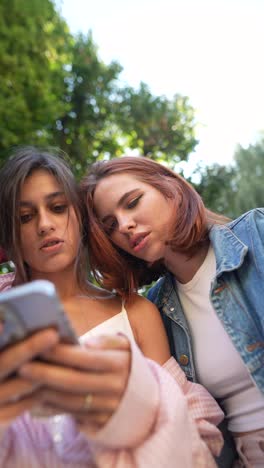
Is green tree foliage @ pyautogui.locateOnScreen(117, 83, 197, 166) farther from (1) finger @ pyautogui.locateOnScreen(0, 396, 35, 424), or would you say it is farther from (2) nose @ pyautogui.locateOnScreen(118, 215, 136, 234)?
(1) finger @ pyautogui.locateOnScreen(0, 396, 35, 424)

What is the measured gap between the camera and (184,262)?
2250 millimetres

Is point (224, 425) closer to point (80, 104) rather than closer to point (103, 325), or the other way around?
point (103, 325)

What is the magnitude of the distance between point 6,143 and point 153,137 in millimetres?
3986

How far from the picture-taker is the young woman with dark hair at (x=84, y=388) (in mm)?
1000

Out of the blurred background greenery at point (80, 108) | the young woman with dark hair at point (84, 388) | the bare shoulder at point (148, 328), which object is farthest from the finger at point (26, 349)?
the blurred background greenery at point (80, 108)

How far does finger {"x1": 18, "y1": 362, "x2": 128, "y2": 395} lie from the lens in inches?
38.2

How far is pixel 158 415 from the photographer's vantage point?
1.24 metres

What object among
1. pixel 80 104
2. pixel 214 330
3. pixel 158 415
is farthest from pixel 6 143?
pixel 158 415

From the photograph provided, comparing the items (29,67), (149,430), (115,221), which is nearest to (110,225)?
(115,221)

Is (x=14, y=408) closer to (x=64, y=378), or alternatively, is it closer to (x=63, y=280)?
(x=64, y=378)

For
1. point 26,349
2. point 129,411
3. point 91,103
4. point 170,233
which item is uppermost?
point 91,103

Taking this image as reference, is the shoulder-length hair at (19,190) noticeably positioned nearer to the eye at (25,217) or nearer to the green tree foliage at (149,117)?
the eye at (25,217)

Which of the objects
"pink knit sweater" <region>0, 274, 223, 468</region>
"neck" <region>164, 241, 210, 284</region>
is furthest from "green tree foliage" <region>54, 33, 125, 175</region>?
"pink knit sweater" <region>0, 274, 223, 468</region>

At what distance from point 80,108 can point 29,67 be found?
373cm
